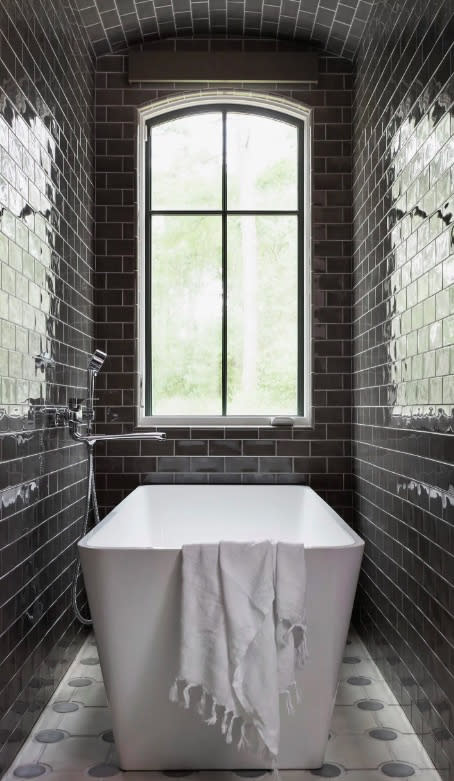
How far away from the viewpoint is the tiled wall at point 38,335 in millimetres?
2625

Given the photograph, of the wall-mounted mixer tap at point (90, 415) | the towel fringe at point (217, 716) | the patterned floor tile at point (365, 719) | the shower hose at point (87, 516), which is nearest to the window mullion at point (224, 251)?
the wall-mounted mixer tap at point (90, 415)

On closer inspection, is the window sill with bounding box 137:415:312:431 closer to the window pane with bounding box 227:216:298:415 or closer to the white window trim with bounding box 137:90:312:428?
the white window trim with bounding box 137:90:312:428

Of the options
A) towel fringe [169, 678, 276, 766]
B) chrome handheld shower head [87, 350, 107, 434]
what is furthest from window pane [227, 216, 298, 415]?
towel fringe [169, 678, 276, 766]

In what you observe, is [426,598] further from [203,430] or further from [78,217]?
[78,217]

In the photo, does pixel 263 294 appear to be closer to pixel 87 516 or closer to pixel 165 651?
pixel 87 516

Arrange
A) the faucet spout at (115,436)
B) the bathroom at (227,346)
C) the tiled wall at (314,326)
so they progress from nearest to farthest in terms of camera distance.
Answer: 1. the bathroom at (227,346)
2. the faucet spout at (115,436)
3. the tiled wall at (314,326)

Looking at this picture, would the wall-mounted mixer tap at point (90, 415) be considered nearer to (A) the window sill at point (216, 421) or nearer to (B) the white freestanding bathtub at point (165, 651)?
(A) the window sill at point (216, 421)

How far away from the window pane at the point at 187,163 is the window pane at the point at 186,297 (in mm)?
117

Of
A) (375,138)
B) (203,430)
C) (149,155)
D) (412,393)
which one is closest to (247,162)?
(149,155)

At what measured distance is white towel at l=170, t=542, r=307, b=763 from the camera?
2338 millimetres

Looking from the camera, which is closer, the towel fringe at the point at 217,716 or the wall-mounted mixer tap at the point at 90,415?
the towel fringe at the point at 217,716

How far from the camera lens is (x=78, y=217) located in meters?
3.96

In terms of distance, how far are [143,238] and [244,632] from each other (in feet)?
9.27

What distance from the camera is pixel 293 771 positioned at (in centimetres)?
265
